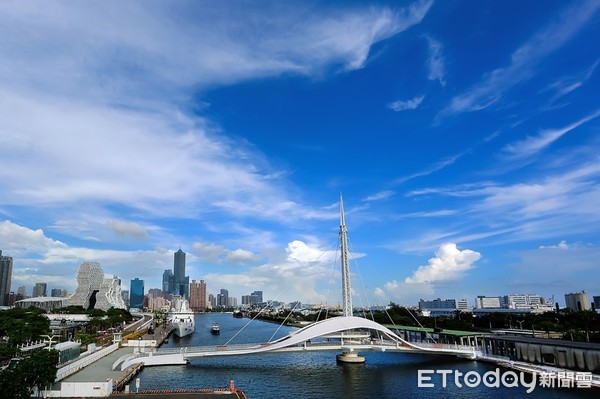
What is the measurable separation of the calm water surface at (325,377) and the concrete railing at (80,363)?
590cm

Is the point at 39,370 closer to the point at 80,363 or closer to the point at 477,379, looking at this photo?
the point at 80,363

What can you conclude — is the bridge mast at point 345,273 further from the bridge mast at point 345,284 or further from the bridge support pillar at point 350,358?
the bridge support pillar at point 350,358

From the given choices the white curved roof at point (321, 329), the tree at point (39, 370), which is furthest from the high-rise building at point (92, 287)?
the tree at point (39, 370)

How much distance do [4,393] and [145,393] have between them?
434 inches

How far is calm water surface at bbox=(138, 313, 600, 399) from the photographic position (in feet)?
116

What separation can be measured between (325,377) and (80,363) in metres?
24.1

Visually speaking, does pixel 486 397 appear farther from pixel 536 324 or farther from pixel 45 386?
pixel 536 324

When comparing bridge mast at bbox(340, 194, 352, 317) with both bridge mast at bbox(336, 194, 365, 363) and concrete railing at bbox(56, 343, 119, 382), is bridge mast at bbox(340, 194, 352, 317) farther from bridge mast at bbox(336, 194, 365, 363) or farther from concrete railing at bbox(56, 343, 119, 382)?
concrete railing at bbox(56, 343, 119, 382)

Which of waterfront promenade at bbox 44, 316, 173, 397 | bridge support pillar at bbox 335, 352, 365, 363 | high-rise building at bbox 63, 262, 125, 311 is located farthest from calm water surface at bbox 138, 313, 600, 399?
high-rise building at bbox 63, 262, 125, 311

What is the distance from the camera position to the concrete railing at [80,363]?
36294mm

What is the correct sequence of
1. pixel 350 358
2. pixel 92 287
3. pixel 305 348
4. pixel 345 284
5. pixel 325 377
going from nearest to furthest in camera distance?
pixel 325 377 < pixel 305 348 < pixel 350 358 < pixel 345 284 < pixel 92 287

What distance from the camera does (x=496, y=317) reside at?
10694cm

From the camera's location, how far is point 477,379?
135ft

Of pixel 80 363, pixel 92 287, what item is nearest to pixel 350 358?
pixel 80 363
